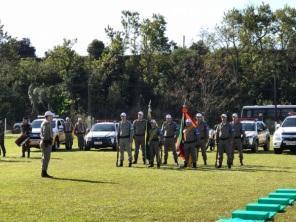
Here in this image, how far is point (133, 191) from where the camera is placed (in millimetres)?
14336

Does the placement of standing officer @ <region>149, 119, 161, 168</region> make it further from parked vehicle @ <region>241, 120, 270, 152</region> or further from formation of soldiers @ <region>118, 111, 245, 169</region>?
parked vehicle @ <region>241, 120, 270, 152</region>

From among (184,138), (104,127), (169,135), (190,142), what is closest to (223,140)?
(190,142)

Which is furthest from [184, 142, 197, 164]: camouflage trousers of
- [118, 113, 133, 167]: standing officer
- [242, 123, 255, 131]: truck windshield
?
[242, 123, 255, 131]: truck windshield

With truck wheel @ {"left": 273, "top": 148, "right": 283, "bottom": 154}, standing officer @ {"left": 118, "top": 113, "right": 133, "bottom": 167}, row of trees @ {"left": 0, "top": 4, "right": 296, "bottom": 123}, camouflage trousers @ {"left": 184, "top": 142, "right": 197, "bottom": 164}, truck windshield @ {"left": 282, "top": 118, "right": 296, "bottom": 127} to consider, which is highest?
row of trees @ {"left": 0, "top": 4, "right": 296, "bottom": 123}

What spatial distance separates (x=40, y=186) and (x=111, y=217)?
5192 mm

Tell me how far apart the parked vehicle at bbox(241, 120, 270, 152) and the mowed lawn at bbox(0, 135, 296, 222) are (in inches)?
417

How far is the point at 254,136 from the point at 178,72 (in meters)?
35.0

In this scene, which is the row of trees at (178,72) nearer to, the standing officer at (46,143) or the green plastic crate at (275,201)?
the standing officer at (46,143)

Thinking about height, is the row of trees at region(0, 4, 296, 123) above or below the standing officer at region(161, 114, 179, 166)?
above

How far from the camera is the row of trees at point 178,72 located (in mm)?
65812

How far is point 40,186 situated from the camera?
15.4 m

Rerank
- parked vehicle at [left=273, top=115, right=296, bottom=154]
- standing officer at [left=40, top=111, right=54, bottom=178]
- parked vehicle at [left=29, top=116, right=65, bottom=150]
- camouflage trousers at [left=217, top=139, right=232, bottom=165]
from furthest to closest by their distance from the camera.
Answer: parked vehicle at [left=29, top=116, right=65, bottom=150]
parked vehicle at [left=273, top=115, right=296, bottom=154]
camouflage trousers at [left=217, top=139, right=232, bottom=165]
standing officer at [left=40, top=111, right=54, bottom=178]

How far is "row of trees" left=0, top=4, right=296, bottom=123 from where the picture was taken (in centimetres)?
6581

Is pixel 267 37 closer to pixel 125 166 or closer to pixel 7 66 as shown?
pixel 7 66
